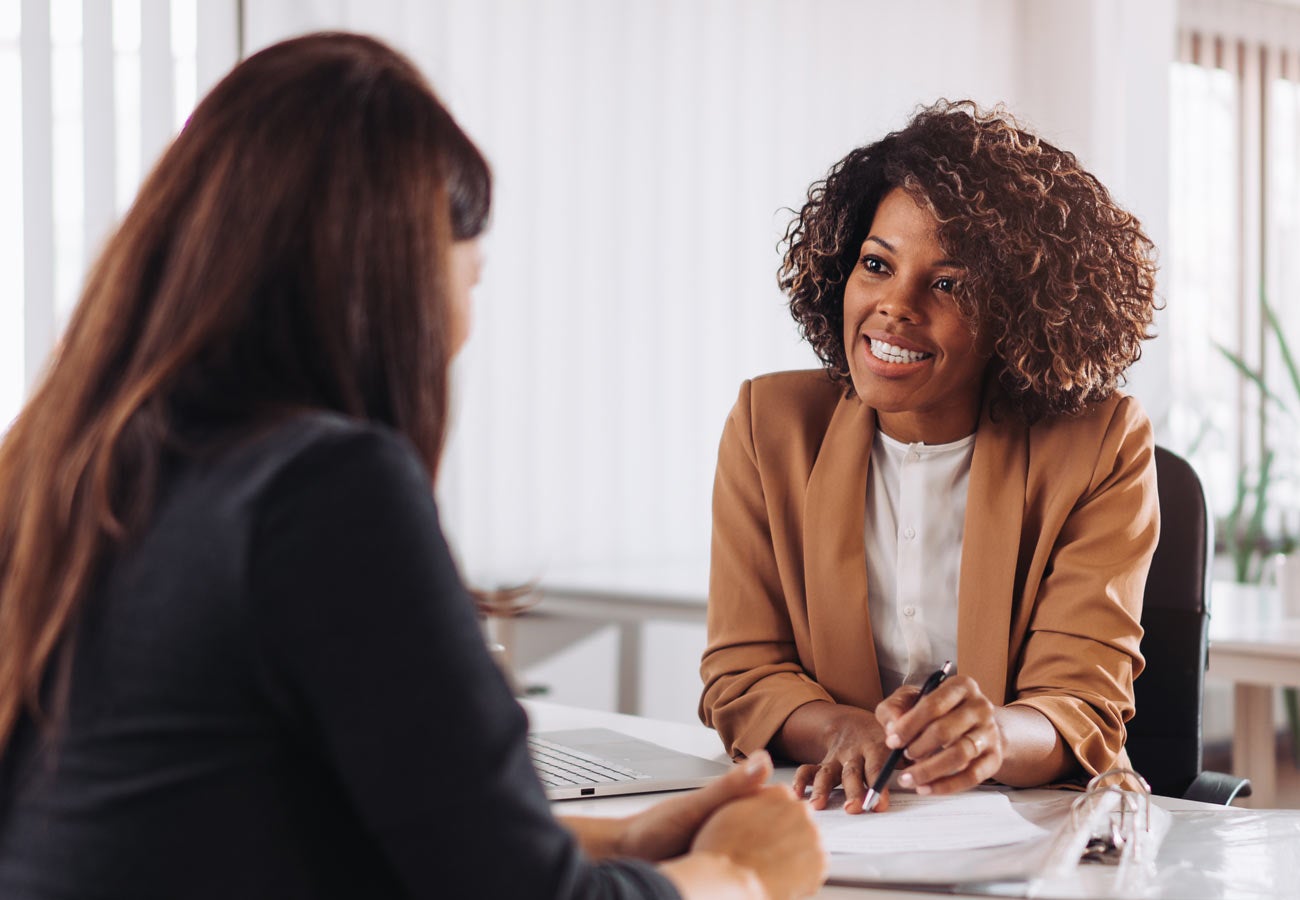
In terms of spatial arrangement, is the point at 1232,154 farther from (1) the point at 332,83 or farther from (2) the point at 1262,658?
(1) the point at 332,83

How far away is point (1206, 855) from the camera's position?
1.11 meters

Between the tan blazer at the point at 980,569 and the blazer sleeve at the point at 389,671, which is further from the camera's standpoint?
the tan blazer at the point at 980,569

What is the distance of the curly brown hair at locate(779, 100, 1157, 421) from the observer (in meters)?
1.61

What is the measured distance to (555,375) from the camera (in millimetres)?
3641

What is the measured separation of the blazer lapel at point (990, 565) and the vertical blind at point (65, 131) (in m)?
1.96

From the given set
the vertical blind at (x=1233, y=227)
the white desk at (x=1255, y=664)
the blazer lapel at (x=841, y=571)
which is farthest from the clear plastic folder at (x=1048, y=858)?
the vertical blind at (x=1233, y=227)

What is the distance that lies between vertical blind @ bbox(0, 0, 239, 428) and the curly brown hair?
1799mm

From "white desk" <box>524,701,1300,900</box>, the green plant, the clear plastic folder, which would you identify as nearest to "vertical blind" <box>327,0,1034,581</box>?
the green plant

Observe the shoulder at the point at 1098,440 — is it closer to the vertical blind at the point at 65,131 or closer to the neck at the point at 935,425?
the neck at the point at 935,425

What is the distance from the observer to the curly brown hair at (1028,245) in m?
1.61

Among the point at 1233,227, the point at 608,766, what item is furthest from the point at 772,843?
the point at 1233,227

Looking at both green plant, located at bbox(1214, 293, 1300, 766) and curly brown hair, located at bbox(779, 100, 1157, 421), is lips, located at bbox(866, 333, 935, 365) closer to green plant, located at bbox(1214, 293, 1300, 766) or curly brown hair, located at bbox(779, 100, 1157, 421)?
curly brown hair, located at bbox(779, 100, 1157, 421)

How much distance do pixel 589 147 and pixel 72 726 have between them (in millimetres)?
3160

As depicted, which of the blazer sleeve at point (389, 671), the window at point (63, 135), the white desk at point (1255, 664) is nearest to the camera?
the blazer sleeve at point (389, 671)
